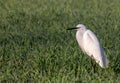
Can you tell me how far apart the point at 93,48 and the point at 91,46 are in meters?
0.12

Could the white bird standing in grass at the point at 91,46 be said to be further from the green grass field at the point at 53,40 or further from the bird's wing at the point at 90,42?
the green grass field at the point at 53,40

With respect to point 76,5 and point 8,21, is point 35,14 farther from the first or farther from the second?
point 76,5

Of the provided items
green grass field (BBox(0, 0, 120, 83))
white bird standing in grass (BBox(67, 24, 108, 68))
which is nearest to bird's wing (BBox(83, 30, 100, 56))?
white bird standing in grass (BBox(67, 24, 108, 68))

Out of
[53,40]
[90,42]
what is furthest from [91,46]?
[53,40]

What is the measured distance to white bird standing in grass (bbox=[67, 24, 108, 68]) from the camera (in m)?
7.94

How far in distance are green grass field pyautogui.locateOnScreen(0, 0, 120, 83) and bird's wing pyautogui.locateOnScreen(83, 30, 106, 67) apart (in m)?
0.13

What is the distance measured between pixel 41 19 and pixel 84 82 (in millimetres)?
6966

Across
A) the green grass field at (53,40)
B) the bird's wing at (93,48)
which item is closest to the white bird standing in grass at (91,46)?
the bird's wing at (93,48)

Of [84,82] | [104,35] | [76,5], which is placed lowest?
[84,82]

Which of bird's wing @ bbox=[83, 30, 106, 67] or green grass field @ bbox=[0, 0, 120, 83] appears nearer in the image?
green grass field @ bbox=[0, 0, 120, 83]

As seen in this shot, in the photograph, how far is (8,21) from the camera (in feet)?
41.9

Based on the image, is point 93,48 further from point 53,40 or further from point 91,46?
point 53,40

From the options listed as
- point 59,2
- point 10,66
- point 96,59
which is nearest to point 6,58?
point 10,66

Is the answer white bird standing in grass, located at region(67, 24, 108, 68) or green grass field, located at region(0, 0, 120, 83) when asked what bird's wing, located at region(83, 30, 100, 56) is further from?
green grass field, located at region(0, 0, 120, 83)
